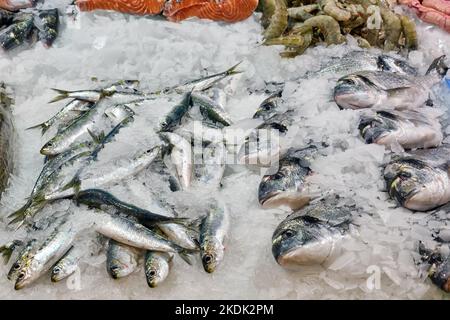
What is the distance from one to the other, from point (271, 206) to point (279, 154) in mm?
348

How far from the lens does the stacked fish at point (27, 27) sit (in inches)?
167

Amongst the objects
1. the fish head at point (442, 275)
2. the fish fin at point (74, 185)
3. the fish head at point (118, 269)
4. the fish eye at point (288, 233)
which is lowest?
the fish head at point (442, 275)

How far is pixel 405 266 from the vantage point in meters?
2.44

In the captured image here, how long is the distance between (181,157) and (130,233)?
0.58 meters

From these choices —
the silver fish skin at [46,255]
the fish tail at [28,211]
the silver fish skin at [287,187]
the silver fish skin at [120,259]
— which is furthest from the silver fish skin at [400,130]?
the fish tail at [28,211]

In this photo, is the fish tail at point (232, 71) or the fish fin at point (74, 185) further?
the fish tail at point (232, 71)

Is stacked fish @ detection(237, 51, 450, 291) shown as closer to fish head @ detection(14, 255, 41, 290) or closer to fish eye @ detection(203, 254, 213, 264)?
fish eye @ detection(203, 254, 213, 264)

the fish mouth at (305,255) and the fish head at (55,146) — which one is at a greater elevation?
the fish head at (55,146)

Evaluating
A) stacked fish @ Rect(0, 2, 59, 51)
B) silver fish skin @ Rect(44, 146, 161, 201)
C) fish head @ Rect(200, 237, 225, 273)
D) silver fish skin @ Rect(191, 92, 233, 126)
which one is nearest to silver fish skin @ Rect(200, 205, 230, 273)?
fish head @ Rect(200, 237, 225, 273)

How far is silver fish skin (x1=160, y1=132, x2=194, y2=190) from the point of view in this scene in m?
2.85

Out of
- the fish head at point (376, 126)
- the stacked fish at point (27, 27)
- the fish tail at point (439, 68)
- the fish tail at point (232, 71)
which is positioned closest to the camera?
the fish head at point (376, 126)

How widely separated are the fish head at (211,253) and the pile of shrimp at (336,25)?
2007mm

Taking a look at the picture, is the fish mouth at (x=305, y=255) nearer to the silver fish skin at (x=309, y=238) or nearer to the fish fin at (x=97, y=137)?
the silver fish skin at (x=309, y=238)

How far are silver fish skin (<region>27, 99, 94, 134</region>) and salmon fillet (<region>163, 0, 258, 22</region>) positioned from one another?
1407 millimetres
